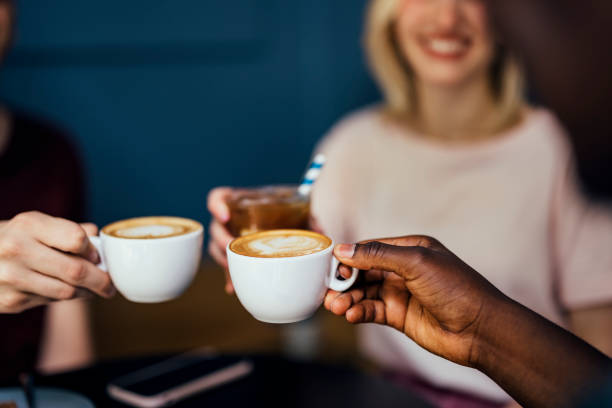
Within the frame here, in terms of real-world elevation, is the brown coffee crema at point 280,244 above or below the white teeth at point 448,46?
below

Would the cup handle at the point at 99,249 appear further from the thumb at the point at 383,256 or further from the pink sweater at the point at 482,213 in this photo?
the pink sweater at the point at 482,213

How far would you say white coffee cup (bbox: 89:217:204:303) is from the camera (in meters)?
0.91

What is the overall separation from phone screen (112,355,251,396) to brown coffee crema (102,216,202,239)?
310 millimetres

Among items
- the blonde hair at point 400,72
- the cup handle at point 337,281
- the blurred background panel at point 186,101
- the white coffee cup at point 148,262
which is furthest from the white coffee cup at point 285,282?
the blurred background panel at point 186,101

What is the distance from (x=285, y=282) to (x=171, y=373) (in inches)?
18.1

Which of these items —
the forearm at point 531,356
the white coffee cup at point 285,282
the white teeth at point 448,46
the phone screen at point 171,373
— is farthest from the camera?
the white teeth at point 448,46

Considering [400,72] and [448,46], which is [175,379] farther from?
[400,72]

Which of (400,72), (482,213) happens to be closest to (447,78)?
(400,72)

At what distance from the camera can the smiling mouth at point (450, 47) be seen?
5.34 feet

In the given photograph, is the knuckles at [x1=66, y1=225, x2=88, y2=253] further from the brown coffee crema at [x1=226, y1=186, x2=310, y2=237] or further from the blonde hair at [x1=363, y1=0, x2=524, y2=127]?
the blonde hair at [x1=363, y1=0, x2=524, y2=127]

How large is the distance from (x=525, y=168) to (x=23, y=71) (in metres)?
1.87

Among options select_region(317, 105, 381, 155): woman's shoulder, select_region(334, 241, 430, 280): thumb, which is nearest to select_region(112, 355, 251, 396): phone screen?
select_region(334, 241, 430, 280): thumb

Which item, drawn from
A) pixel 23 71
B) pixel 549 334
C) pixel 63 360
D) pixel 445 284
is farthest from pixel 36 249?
pixel 23 71

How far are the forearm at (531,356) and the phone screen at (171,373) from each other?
578 millimetres
